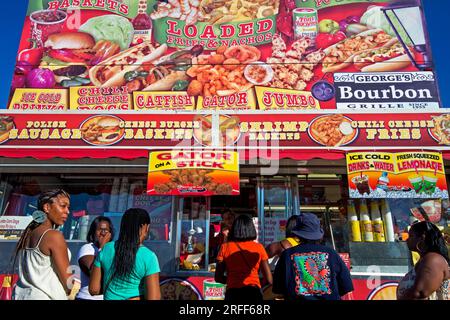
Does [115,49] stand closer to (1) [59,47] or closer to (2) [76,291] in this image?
(1) [59,47]

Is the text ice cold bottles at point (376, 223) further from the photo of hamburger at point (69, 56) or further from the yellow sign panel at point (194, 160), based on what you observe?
the photo of hamburger at point (69, 56)

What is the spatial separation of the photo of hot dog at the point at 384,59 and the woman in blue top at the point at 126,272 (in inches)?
292

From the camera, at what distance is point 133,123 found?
19.7 ft

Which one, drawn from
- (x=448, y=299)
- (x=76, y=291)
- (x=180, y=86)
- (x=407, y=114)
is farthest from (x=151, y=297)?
(x=180, y=86)

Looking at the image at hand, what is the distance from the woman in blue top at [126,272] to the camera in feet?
8.58

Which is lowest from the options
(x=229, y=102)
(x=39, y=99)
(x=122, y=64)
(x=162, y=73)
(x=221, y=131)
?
(x=221, y=131)

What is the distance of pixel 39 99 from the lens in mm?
7965

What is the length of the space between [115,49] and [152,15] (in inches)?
59.1

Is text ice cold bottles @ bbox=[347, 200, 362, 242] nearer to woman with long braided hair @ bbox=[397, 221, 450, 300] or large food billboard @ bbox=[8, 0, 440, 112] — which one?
large food billboard @ bbox=[8, 0, 440, 112]

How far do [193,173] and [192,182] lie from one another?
160 mm

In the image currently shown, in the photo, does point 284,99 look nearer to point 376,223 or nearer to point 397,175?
point 397,175

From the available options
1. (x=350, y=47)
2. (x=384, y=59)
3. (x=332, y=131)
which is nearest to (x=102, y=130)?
(x=332, y=131)

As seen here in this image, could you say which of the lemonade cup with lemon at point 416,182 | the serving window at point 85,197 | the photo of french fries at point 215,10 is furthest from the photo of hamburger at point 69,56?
the lemonade cup with lemon at point 416,182

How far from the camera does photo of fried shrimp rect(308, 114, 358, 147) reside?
571cm
